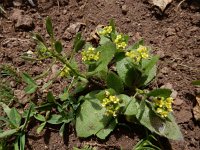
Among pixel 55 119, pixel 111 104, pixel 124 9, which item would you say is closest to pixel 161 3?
pixel 124 9

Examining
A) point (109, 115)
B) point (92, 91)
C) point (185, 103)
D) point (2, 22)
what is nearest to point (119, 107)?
point (109, 115)

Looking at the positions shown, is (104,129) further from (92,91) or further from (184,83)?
(184,83)

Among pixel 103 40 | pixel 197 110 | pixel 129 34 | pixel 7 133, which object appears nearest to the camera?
pixel 7 133

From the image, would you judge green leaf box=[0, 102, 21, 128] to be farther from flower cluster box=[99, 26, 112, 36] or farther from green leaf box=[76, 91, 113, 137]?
flower cluster box=[99, 26, 112, 36]

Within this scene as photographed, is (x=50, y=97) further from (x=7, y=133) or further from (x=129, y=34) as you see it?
(x=129, y=34)

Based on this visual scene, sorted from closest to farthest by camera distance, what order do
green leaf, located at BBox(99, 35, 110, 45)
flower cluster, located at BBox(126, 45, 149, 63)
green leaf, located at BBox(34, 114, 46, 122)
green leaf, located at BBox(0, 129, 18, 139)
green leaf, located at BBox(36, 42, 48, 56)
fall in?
green leaf, located at BBox(36, 42, 48, 56), flower cluster, located at BBox(126, 45, 149, 63), green leaf, located at BBox(0, 129, 18, 139), green leaf, located at BBox(34, 114, 46, 122), green leaf, located at BBox(99, 35, 110, 45)

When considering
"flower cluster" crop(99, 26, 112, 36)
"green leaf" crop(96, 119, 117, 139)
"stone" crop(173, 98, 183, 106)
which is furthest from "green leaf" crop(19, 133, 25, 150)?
"stone" crop(173, 98, 183, 106)

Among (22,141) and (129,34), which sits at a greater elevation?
(129,34)
